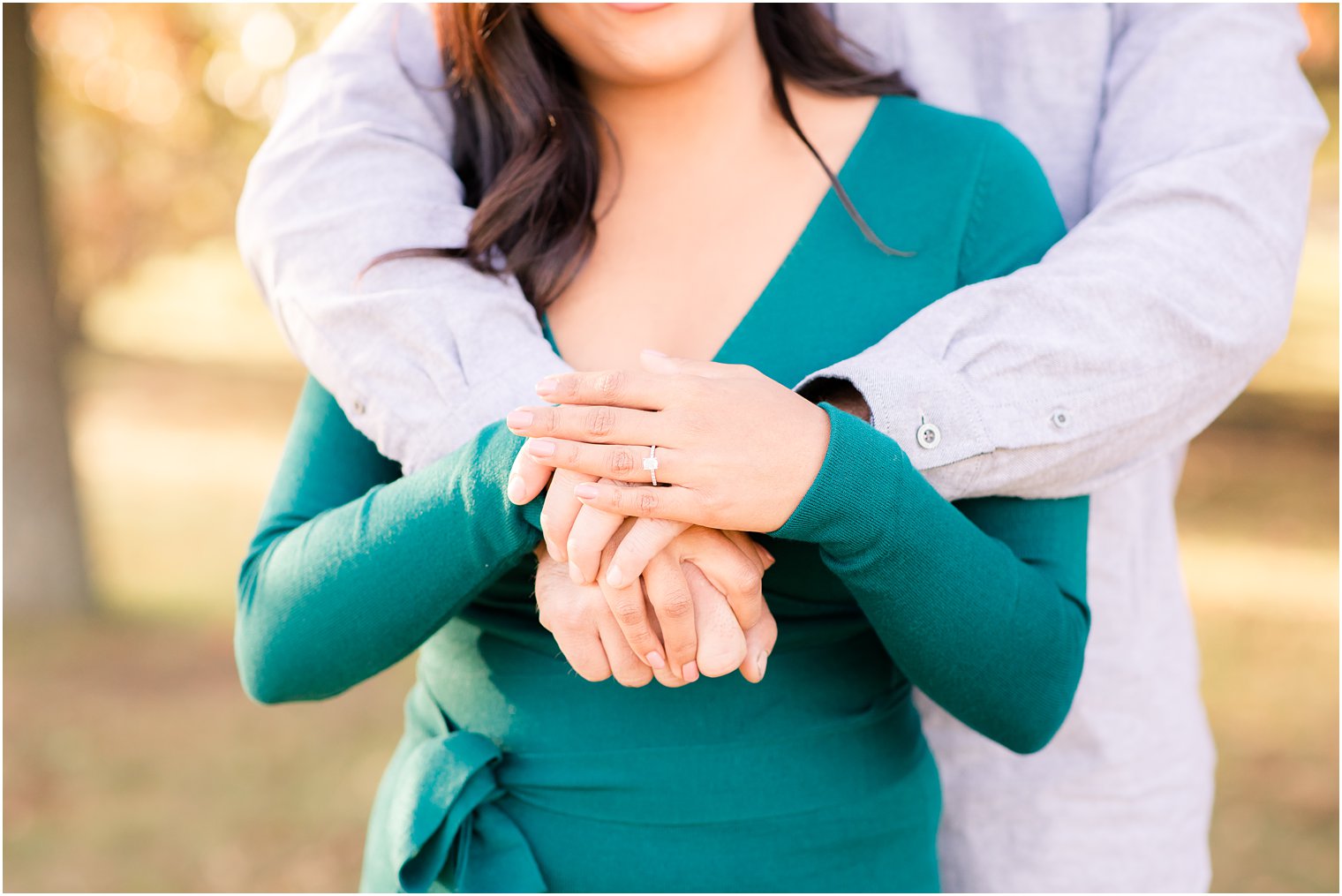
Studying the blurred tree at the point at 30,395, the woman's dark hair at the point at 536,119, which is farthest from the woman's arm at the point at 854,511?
the blurred tree at the point at 30,395

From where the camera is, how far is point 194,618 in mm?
6211

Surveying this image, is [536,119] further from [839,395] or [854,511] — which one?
[854,511]

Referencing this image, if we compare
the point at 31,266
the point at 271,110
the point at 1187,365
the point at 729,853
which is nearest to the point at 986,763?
the point at 729,853

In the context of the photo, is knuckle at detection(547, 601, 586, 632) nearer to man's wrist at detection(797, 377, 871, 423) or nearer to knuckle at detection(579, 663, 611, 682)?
knuckle at detection(579, 663, 611, 682)

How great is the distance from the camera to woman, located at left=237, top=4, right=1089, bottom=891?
128 cm

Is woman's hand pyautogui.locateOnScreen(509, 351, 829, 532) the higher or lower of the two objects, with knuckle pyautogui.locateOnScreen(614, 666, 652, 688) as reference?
higher

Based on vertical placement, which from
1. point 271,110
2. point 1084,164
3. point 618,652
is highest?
point 1084,164

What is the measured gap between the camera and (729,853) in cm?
147

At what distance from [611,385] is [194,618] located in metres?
5.56

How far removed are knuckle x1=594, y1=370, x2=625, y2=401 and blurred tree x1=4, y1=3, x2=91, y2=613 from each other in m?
4.91

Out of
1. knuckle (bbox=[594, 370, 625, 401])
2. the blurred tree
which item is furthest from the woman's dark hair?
the blurred tree

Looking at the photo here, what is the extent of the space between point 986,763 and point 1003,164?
0.96m

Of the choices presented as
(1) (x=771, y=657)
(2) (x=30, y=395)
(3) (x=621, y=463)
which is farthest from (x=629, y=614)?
(2) (x=30, y=395)

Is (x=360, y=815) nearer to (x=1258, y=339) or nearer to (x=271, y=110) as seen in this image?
(x=271, y=110)
